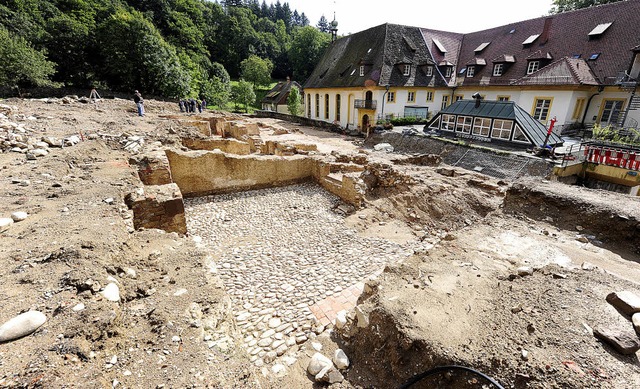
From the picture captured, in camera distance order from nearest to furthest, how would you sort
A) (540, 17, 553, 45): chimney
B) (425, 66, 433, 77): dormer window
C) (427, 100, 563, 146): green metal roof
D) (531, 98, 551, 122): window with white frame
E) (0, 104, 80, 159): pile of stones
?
1. (0, 104, 80, 159): pile of stones
2. (427, 100, 563, 146): green metal roof
3. (531, 98, 551, 122): window with white frame
4. (540, 17, 553, 45): chimney
5. (425, 66, 433, 77): dormer window

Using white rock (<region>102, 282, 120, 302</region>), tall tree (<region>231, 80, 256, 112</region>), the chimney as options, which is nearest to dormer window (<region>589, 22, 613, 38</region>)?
the chimney

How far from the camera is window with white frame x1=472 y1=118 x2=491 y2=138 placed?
17628 mm

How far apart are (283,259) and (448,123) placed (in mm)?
17771

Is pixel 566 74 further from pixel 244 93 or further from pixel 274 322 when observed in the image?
pixel 244 93

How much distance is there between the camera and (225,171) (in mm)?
11211

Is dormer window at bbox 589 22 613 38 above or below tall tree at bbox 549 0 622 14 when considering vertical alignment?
below

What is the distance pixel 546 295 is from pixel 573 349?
90 centimetres

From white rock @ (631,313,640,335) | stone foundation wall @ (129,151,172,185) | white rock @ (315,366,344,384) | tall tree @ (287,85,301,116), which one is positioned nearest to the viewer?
white rock @ (631,313,640,335)

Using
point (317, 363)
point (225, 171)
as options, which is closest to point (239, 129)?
point (225, 171)

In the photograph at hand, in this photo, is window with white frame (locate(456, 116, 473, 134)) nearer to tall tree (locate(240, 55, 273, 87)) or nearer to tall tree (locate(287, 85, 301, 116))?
tall tree (locate(287, 85, 301, 116))

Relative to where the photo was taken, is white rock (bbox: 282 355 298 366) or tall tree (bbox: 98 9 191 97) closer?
white rock (bbox: 282 355 298 366)

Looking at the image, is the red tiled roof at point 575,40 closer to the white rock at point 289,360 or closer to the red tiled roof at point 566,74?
the red tiled roof at point 566,74

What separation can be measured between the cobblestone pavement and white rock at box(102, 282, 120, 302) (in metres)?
2.10

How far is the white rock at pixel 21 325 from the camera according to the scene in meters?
2.59
